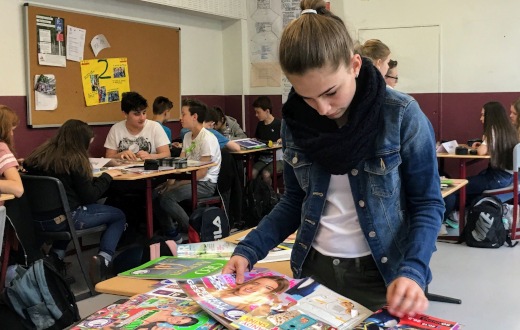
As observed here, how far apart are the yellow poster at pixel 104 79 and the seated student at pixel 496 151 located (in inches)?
137

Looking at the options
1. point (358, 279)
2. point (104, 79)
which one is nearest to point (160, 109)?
point (104, 79)

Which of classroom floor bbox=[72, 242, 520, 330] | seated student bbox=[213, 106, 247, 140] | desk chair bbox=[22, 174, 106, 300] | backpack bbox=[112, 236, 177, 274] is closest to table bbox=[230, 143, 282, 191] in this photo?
seated student bbox=[213, 106, 247, 140]

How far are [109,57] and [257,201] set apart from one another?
213cm

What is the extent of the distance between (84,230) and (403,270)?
11.0 ft

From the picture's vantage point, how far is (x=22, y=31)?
5.02 metres

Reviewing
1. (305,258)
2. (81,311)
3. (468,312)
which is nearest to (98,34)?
(81,311)

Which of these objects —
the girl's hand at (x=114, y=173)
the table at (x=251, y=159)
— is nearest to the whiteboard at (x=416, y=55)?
the table at (x=251, y=159)

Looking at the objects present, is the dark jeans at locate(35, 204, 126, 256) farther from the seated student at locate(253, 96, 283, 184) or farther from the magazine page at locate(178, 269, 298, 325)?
the magazine page at locate(178, 269, 298, 325)

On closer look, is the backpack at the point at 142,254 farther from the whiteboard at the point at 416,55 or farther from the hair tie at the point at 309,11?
the whiteboard at the point at 416,55

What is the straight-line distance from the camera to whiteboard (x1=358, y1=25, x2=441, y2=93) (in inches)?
274

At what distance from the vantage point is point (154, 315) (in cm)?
122

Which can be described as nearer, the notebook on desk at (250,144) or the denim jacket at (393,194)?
the denim jacket at (393,194)

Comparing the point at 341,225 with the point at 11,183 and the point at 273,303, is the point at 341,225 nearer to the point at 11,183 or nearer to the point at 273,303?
the point at 273,303

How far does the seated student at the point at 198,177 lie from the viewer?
5.14 metres
